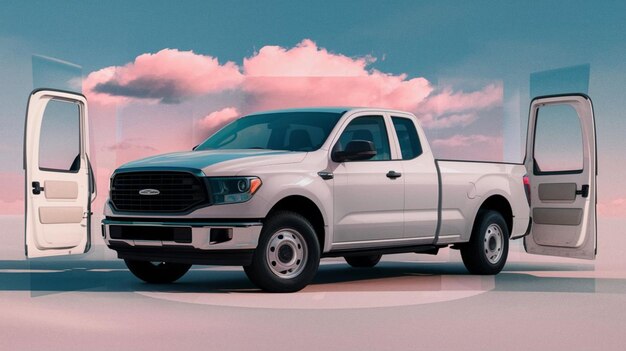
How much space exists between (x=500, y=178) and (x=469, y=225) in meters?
1.11

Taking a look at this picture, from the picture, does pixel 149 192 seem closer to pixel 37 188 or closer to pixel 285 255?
pixel 285 255

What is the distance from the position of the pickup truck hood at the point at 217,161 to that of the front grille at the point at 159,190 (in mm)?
92

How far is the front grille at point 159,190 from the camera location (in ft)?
35.0

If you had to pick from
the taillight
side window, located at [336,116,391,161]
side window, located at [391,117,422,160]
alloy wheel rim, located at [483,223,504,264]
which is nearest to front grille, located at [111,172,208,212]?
side window, located at [336,116,391,161]

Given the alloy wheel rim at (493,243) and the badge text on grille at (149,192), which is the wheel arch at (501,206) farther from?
the badge text on grille at (149,192)

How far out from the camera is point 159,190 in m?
10.9

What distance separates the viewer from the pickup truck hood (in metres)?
10.6

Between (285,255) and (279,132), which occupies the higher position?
(279,132)

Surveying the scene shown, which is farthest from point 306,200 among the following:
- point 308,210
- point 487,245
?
point 487,245

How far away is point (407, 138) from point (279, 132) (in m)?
1.93

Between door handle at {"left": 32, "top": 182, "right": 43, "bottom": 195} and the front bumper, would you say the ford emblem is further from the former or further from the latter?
door handle at {"left": 32, "top": 182, "right": 43, "bottom": 195}

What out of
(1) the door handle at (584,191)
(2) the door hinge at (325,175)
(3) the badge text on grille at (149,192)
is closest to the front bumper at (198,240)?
(3) the badge text on grille at (149,192)

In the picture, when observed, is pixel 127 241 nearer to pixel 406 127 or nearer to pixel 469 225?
pixel 406 127

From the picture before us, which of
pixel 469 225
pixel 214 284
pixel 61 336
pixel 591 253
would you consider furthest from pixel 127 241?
pixel 591 253
